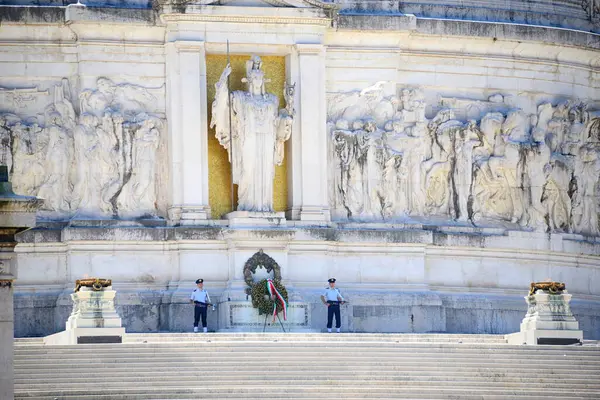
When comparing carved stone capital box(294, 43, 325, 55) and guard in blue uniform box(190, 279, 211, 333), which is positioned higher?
carved stone capital box(294, 43, 325, 55)

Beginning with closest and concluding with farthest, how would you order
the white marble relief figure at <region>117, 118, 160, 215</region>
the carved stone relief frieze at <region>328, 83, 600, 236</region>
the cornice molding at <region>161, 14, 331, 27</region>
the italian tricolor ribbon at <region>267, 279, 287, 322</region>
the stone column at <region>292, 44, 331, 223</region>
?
1. the italian tricolor ribbon at <region>267, 279, 287, 322</region>
2. the white marble relief figure at <region>117, 118, 160, 215</region>
3. the cornice molding at <region>161, 14, 331, 27</region>
4. the stone column at <region>292, 44, 331, 223</region>
5. the carved stone relief frieze at <region>328, 83, 600, 236</region>

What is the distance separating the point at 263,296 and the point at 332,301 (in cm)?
183

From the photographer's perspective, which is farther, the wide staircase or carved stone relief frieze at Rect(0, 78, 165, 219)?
carved stone relief frieze at Rect(0, 78, 165, 219)

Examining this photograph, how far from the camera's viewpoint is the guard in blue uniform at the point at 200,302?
42.8 meters

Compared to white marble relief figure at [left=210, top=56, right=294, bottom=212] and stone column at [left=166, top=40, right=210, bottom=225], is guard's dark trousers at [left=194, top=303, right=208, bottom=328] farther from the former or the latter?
white marble relief figure at [left=210, top=56, right=294, bottom=212]

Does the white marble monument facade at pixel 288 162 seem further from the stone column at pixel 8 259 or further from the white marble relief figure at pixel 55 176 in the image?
the stone column at pixel 8 259

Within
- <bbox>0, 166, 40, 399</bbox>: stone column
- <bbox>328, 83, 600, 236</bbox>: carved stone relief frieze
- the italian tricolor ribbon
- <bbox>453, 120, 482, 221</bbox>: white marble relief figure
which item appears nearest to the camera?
<bbox>0, 166, 40, 399</bbox>: stone column

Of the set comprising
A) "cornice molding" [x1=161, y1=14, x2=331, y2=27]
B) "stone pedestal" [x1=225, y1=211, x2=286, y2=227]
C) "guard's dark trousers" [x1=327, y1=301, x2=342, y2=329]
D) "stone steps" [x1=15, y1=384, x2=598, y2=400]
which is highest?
"cornice molding" [x1=161, y1=14, x2=331, y2=27]

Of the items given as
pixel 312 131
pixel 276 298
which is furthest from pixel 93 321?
pixel 312 131

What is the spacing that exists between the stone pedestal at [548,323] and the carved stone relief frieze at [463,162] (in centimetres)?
669

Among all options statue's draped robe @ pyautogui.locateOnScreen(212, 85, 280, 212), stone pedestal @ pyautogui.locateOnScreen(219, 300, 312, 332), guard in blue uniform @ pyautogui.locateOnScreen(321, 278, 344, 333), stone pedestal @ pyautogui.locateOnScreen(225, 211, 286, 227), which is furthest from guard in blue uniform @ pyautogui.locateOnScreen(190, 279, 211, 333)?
statue's draped robe @ pyautogui.locateOnScreen(212, 85, 280, 212)

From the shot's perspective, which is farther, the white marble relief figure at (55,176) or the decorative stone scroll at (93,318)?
the white marble relief figure at (55,176)

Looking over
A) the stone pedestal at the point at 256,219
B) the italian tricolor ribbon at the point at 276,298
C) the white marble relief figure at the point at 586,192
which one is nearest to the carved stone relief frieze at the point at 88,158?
the stone pedestal at the point at 256,219

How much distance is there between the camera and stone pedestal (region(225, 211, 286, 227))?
148 ft
